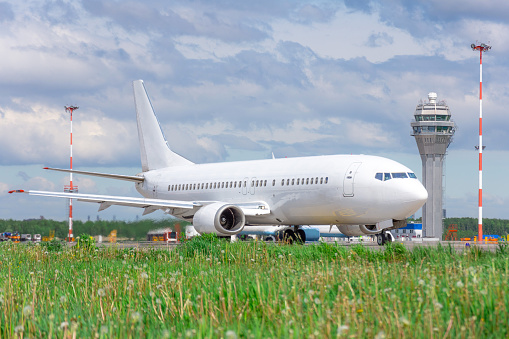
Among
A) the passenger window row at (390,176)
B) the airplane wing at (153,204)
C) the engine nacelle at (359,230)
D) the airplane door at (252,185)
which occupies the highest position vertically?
the passenger window row at (390,176)

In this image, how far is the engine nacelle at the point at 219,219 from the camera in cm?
2789

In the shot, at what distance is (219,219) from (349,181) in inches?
223

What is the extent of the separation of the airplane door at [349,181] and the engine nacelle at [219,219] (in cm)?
502

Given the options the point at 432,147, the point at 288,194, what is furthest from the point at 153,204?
the point at 432,147

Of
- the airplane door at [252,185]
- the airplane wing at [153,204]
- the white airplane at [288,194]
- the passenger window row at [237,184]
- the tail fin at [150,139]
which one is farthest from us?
the tail fin at [150,139]

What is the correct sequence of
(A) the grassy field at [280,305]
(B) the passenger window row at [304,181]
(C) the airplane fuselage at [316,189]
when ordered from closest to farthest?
(A) the grassy field at [280,305] < (C) the airplane fuselage at [316,189] < (B) the passenger window row at [304,181]

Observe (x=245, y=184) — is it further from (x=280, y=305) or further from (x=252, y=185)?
(x=280, y=305)

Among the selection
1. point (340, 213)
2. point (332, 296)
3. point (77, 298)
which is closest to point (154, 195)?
point (340, 213)

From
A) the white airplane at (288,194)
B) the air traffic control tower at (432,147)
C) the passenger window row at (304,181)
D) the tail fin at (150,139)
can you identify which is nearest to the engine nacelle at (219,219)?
the white airplane at (288,194)

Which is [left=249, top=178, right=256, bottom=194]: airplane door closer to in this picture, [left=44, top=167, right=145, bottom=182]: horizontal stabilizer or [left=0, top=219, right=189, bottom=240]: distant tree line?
[left=0, top=219, right=189, bottom=240]: distant tree line

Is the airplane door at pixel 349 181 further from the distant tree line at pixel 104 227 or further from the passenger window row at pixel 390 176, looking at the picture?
the distant tree line at pixel 104 227

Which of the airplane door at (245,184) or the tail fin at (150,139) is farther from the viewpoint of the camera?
the tail fin at (150,139)

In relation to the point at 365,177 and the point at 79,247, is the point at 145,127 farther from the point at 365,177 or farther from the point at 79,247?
the point at 79,247

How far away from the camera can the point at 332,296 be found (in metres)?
8.30
